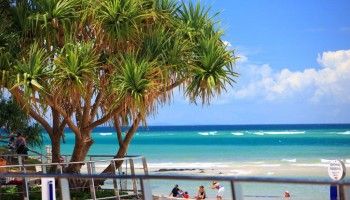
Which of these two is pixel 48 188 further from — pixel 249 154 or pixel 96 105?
pixel 249 154

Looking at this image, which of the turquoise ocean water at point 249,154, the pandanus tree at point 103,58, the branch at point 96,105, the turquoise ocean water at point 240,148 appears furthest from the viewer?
the turquoise ocean water at point 240,148

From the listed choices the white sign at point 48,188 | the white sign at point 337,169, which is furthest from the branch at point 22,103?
the white sign at point 337,169

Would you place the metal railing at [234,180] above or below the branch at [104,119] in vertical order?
below

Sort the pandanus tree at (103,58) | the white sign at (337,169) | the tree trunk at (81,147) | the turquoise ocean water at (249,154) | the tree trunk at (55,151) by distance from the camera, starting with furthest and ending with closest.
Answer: the turquoise ocean water at (249,154) → the tree trunk at (55,151) → the tree trunk at (81,147) → the pandanus tree at (103,58) → the white sign at (337,169)

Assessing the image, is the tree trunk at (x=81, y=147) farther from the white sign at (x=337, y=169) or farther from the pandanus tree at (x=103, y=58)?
the white sign at (x=337, y=169)

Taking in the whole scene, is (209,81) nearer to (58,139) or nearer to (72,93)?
(72,93)

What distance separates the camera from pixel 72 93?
14.5 meters

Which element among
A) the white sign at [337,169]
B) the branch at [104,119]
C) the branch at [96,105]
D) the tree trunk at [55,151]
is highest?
the branch at [96,105]

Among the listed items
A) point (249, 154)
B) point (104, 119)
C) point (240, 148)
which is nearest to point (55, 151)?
point (104, 119)

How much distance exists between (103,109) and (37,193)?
2.94 metres

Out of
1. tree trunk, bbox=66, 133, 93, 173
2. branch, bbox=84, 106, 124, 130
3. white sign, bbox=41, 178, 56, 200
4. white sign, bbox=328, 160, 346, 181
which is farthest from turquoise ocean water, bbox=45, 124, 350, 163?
white sign, bbox=41, 178, 56, 200

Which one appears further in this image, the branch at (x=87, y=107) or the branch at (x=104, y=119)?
the branch at (x=104, y=119)

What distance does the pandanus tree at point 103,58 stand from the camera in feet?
47.5

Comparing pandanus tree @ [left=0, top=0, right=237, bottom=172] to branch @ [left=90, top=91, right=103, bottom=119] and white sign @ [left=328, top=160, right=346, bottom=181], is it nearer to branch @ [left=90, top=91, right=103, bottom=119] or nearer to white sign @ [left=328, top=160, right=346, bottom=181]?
branch @ [left=90, top=91, right=103, bottom=119]
